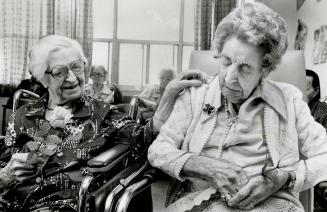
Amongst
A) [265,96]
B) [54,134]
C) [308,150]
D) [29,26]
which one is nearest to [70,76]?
[54,134]

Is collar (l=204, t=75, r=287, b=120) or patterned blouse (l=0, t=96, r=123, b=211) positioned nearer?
collar (l=204, t=75, r=287, b=120)

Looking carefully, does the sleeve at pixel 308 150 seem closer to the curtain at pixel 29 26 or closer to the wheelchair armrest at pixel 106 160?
the wheelchair armrest at pixel 106 160

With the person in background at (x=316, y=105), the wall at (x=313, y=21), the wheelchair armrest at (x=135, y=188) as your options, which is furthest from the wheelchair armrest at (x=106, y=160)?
the wall at (x=313, y=21)

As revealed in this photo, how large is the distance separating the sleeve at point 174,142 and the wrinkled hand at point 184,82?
3 cm

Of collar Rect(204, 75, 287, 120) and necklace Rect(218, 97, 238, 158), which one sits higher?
collar Rect(204, 75, 287, 120)

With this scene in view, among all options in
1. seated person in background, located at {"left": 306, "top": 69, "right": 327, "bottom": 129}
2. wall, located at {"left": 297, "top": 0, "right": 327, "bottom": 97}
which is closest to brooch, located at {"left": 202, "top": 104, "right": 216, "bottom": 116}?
seated person in background, located at {"left": 306, "top": 69, "right": 327, "bottom": 129}

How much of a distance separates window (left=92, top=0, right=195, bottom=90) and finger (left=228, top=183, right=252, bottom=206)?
5495mm

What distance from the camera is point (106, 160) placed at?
4.63 feet

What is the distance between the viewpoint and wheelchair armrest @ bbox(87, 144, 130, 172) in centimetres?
139

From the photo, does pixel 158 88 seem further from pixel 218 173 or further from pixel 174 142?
pixel 218 173

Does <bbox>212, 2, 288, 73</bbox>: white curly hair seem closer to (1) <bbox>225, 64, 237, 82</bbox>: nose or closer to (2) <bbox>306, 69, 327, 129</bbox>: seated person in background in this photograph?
(1) <bbox>225, 64, 237, 82</bbox>: nose

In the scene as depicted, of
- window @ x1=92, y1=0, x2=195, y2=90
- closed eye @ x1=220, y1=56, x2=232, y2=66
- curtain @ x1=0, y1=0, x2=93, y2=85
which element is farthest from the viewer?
window @ x1=92, y1=0, x2=195, y2=90

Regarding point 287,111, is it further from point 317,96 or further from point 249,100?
point 317,96

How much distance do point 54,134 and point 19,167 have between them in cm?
22
